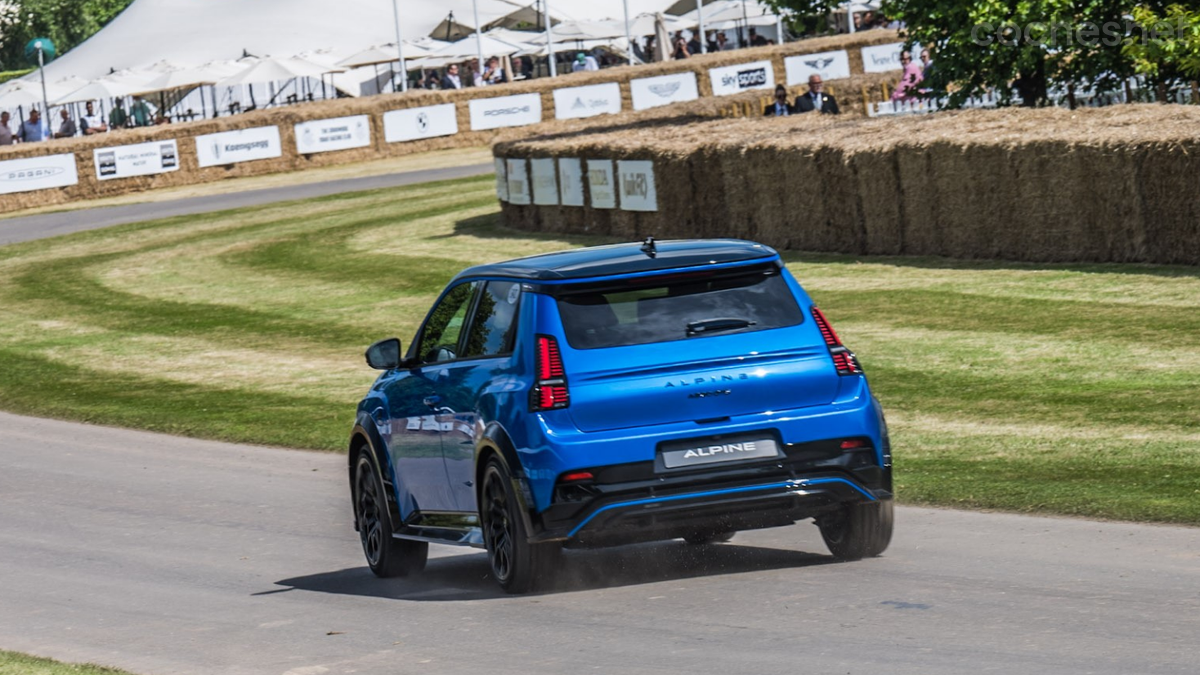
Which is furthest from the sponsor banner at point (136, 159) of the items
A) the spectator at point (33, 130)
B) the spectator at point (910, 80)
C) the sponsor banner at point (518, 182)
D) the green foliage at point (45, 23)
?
the green foliage at point (45, 23)

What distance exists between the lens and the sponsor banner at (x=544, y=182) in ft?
106

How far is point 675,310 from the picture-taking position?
879cm

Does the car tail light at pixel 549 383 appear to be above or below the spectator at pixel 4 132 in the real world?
below

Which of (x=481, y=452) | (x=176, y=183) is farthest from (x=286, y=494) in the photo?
(x=176, y=183)

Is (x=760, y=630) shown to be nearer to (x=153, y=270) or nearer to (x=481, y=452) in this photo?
(x=481, y=452)

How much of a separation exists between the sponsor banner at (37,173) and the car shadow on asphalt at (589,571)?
128ft

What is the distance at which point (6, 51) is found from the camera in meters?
126

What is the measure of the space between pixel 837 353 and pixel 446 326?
2.34m

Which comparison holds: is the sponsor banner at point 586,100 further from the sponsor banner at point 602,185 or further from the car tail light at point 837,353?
the car tail light at point 837,353

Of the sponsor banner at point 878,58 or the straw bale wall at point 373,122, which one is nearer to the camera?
the straw bale wall at point 373,122

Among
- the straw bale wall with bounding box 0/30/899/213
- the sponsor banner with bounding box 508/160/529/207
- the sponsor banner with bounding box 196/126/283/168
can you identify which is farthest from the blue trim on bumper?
the sponsor banner with bounding box 196/126/283/168

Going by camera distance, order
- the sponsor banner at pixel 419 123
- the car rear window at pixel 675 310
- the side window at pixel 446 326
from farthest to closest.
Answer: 1. the sponsor banner at pixel 419 123
2. the side window at pixel 446 326
3. the car rear window at pixel 675 310

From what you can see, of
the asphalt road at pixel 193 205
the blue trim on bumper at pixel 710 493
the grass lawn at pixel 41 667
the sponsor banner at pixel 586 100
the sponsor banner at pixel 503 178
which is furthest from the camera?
the sponsor banner at pixel 586 100

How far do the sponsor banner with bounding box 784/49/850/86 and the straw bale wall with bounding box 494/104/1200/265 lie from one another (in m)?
27.9
